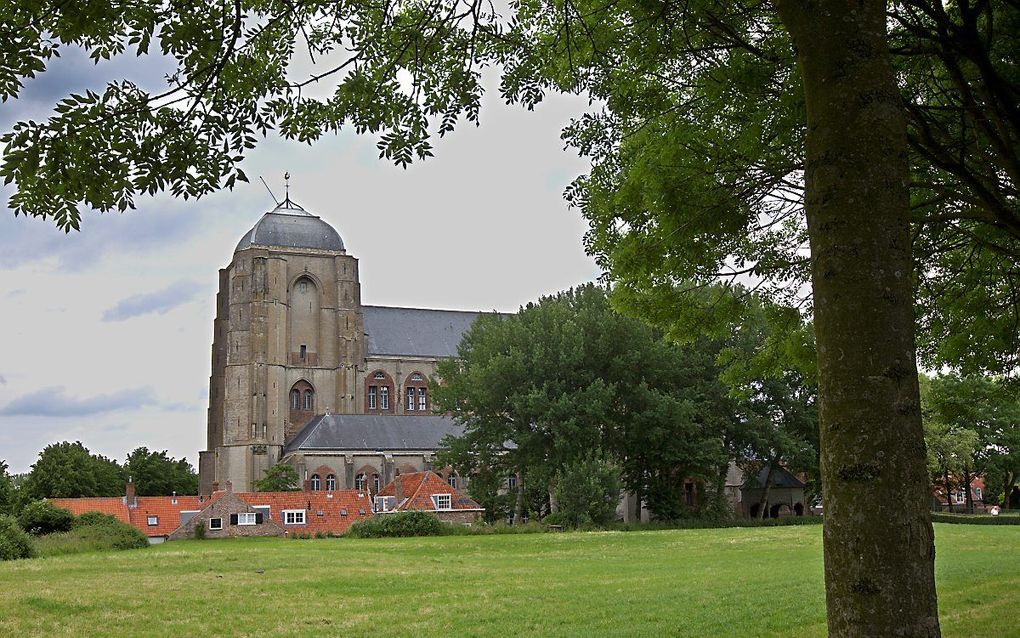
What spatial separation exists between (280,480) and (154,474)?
83.4ft

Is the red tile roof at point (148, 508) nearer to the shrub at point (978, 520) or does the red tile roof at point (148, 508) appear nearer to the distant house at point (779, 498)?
the distant house at point (779, 498)

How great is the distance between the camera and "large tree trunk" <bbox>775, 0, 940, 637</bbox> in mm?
3883

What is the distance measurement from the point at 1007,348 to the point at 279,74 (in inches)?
399

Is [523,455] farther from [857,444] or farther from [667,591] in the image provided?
[857,444]

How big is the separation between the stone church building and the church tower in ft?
0.28

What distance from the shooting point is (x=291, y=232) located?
272ft

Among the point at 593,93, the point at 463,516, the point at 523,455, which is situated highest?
the point at 593,93

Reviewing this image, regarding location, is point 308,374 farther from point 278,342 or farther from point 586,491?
point 586,491

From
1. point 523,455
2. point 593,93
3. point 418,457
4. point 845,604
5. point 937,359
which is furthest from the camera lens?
point 418,457

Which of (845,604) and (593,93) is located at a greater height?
(593,93)

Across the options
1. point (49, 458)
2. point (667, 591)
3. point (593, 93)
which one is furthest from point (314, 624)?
point (49, 458)

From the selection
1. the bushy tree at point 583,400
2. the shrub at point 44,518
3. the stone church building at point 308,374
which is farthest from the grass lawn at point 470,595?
the stone church building at point 308,374

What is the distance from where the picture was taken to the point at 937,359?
44.4 feet

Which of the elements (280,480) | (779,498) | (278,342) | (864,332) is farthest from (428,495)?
(864,332)
